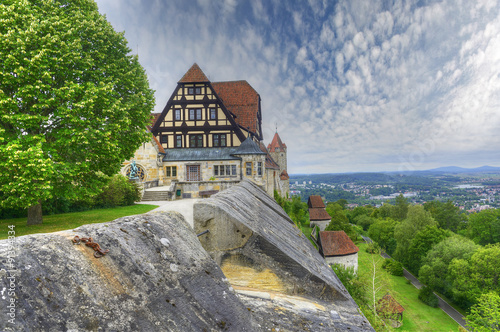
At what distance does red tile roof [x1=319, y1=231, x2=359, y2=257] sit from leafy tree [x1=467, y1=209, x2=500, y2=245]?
3259 centimetres

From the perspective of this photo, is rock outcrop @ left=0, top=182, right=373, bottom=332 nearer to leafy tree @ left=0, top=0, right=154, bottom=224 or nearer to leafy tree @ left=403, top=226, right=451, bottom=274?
leafy tree @ left=0, top=0, right=154, bottom=224

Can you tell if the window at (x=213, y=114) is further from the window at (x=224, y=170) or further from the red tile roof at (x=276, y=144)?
the red tile roof at (x=276, y=144)

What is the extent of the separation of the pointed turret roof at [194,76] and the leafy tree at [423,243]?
39.3 meters

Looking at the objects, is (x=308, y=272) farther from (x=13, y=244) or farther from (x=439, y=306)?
(x=439, y=306)

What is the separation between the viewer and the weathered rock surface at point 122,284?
53.1 inches

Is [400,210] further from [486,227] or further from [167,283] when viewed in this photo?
[167,283]

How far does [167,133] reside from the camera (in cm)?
2920

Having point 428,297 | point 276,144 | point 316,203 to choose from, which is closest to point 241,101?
point 276,144

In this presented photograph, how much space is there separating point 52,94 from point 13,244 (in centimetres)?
959

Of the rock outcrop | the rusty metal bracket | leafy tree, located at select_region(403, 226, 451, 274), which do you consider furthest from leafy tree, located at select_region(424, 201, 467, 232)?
the rusty metal bracket

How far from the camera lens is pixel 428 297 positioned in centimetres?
3238

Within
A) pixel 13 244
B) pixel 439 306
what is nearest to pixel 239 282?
pixel 13 244

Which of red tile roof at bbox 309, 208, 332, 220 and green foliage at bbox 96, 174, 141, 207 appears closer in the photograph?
green foliage at bbox 96, 174, 141, 207

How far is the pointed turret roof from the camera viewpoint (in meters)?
28.7
